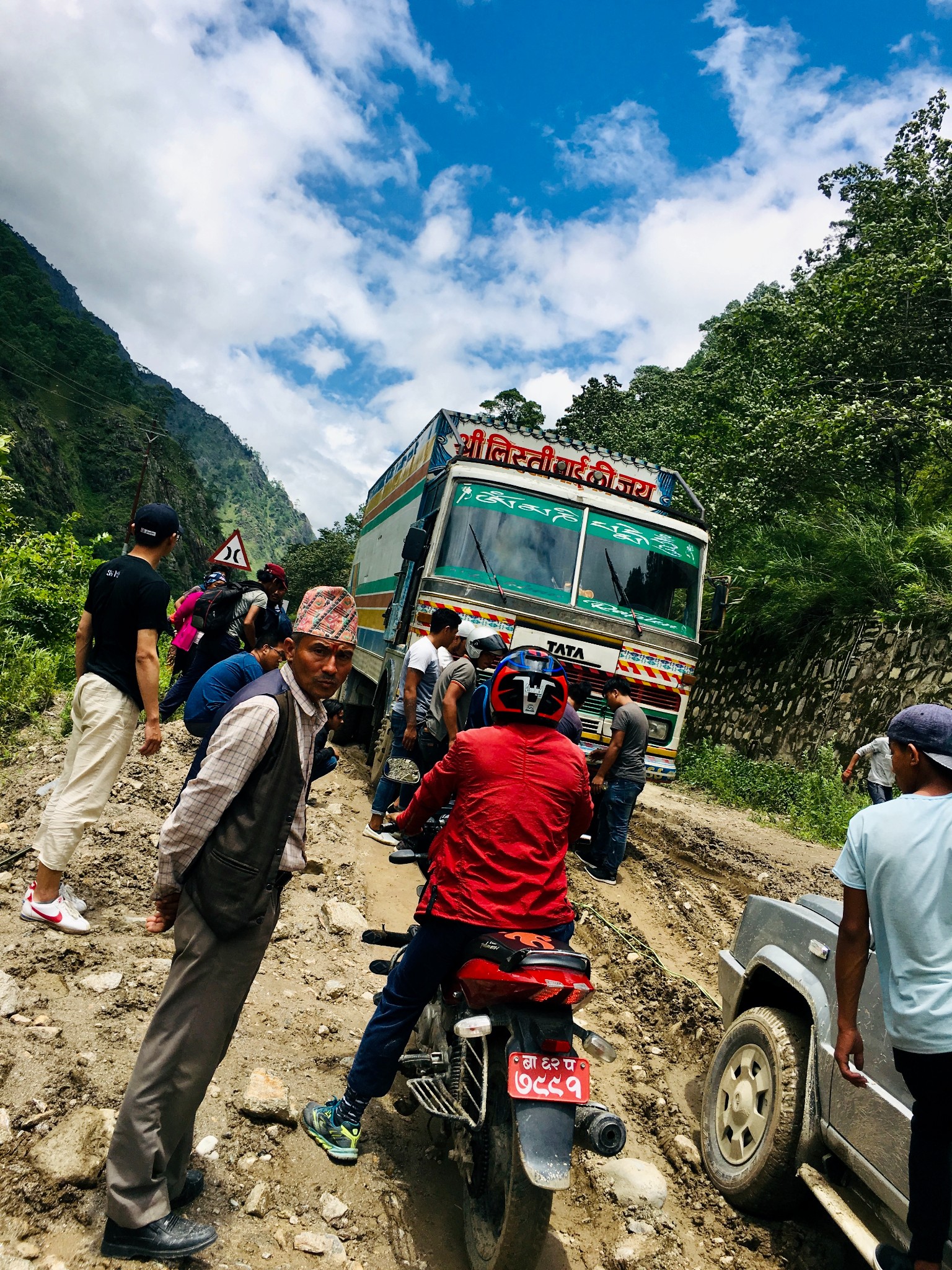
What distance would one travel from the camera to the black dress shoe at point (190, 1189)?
242cm

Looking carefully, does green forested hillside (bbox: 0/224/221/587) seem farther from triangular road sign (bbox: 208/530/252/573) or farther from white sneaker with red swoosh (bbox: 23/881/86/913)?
white sneaker with red swoosh (bbox: 23/881/86/913)

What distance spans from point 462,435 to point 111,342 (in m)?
88.2

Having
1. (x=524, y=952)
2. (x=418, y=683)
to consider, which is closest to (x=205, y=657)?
(x=418, y=683)

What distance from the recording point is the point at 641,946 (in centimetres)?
553

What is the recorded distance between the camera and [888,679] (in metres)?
11.5

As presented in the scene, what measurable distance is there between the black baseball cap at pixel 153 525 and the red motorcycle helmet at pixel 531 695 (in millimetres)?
2015

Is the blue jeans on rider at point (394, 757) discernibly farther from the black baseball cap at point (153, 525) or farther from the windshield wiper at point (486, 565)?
the black baseball cap at point (153, 525)

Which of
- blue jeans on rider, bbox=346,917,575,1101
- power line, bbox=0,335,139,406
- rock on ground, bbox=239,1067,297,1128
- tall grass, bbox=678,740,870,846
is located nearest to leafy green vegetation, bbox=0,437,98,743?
rock on ground, bbox=239,1067,297,1128

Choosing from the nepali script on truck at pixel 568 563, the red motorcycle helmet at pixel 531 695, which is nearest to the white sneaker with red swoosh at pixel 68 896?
the red motorcycle helmet at pixel 531 695

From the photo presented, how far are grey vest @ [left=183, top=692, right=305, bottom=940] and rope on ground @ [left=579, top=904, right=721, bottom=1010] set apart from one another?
3482 millimetres

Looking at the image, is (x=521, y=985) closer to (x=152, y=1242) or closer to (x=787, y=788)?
(x=152, y=1242)

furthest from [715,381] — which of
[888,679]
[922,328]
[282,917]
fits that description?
[282,917]

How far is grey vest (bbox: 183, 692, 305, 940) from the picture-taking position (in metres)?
2.22

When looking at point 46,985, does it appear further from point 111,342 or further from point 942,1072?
point 111,342
